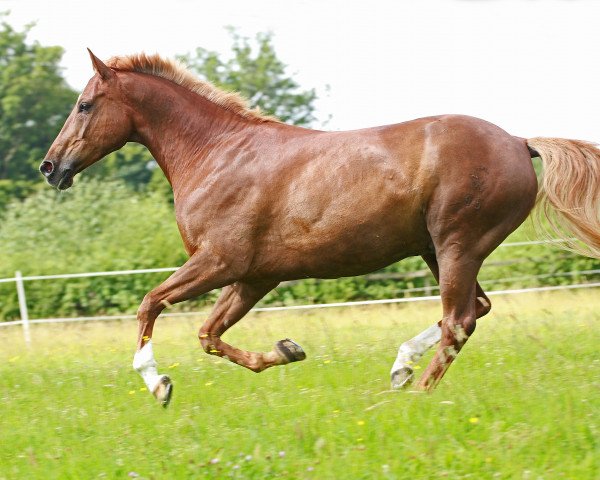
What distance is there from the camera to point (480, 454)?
4.54m

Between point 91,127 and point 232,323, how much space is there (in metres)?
1.89

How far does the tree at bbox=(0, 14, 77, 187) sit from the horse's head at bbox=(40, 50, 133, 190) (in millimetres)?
28860

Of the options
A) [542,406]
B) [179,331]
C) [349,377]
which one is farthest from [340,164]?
[179,331]

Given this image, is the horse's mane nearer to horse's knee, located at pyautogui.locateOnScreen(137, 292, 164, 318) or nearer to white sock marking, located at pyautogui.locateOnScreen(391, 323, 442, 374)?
horse's knee, located at pyautogui.locateOnScreen(137, 292, 164, 318)

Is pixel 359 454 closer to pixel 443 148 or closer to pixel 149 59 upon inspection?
pixel 443 148

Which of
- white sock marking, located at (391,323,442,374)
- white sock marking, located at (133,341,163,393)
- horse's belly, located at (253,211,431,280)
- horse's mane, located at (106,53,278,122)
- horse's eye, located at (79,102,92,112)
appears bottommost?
white sock marking, located at (391,323,442,374)

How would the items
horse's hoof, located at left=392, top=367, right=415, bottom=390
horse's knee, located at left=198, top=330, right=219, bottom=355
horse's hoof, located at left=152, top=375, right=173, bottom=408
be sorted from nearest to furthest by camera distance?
horse's hoof, located at left=152, top=375, right=173, bottom=408
horse's hoof, located at left=392, top=367, right=415, bottom=390
horse's knee, located at left=198, top=330, right=219, bottom=355

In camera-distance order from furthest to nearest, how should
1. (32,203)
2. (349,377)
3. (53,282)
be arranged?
(32,203) → (53,282) → (349,377)

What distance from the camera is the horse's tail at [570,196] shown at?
20.9 feet

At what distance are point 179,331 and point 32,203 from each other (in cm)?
1257

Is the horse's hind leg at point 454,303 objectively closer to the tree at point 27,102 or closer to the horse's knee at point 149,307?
the horse's knee at point 149,307

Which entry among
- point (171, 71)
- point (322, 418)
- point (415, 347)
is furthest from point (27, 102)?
point (322, 418)

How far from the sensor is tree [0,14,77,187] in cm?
3588

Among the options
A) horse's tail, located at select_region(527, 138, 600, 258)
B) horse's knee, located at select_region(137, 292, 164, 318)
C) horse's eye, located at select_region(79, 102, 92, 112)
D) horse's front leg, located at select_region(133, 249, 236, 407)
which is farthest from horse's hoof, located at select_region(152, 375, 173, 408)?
horse's tail, located at select_region(527, 138, 600, 258)
